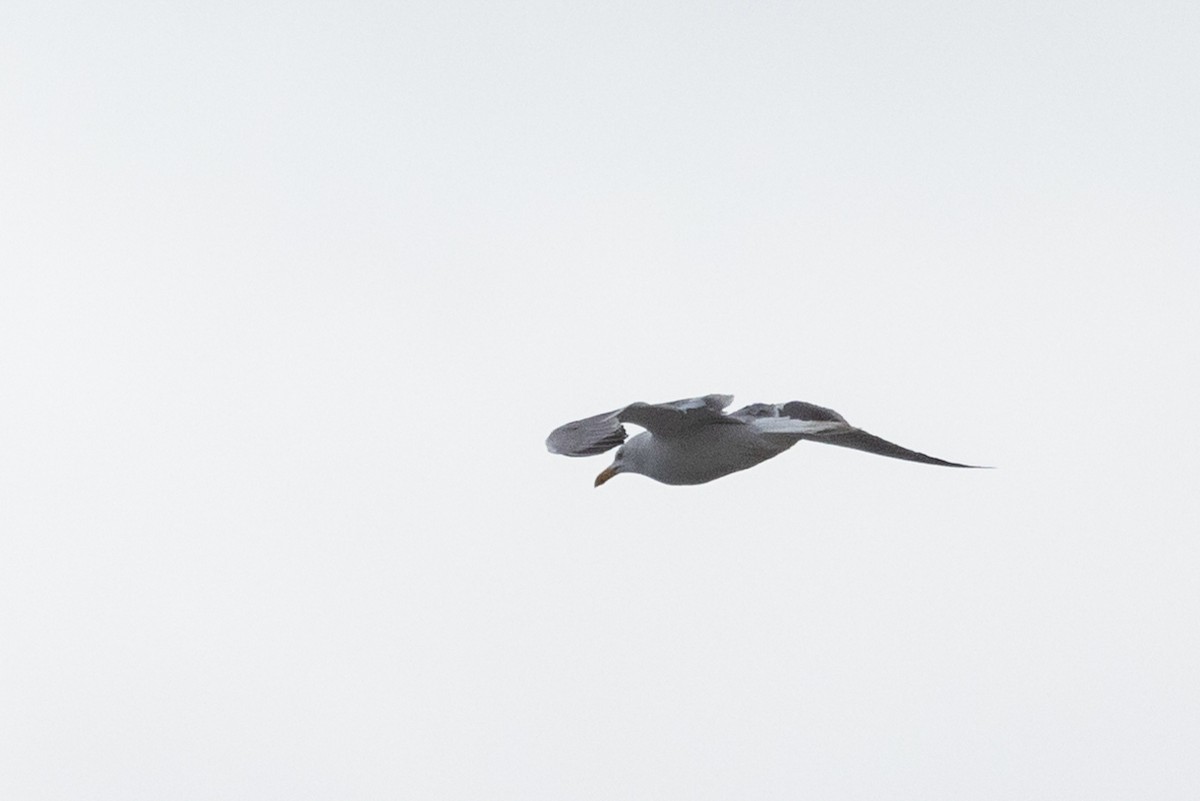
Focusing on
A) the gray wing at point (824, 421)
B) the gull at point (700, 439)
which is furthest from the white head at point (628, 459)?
the gray wing at point (824, 421)

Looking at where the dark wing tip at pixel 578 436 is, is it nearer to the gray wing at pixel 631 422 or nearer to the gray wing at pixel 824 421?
the gray wing at pixel 631 422

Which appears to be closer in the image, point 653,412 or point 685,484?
point 653,412

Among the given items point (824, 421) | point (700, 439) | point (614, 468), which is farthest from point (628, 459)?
point (824, 421)

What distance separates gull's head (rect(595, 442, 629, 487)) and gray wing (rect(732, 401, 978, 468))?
0.50 meters

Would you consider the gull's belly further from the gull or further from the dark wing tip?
the dark wing tip

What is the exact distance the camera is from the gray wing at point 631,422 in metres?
7.60

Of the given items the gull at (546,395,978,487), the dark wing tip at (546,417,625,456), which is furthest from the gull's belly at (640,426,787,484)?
the dark wing tip at (546,417,625,456)

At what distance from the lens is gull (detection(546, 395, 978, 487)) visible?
25.4 ft

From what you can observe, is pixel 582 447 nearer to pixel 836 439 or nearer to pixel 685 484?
pixel 685 484

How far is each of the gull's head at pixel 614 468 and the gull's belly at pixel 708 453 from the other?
0.62ft

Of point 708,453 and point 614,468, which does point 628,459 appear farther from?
point 708,453

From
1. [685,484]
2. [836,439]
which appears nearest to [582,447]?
[685,484]

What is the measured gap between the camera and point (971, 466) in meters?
7.95

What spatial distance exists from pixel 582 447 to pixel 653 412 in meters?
0.59
